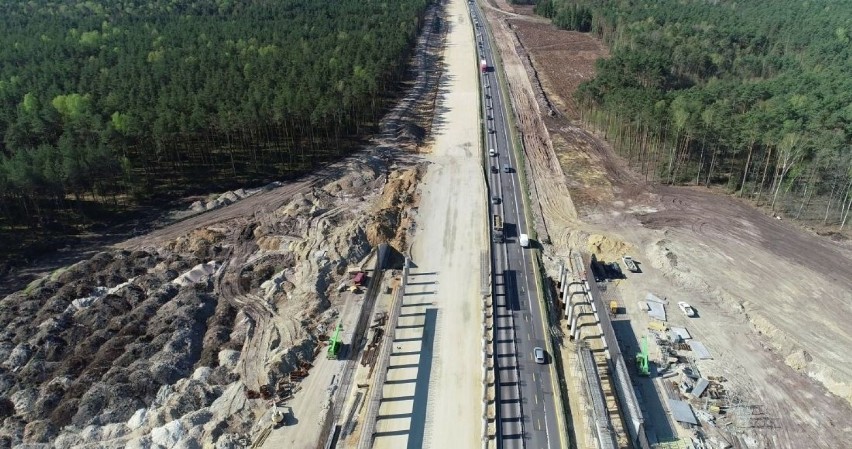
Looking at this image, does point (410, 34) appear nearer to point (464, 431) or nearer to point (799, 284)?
point (799, 284)

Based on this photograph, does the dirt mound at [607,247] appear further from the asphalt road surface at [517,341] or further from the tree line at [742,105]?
the tree line at [742,105]

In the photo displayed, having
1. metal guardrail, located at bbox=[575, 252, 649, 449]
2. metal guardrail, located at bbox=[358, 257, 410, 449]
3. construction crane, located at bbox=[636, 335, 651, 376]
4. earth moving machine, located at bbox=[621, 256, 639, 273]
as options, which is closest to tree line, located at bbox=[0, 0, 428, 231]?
metal guardrail, located at bbox=[358, 257, 410, 449]

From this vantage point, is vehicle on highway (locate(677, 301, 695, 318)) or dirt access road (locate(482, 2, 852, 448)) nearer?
dirt access road (locate(482, 2, 852, 448))

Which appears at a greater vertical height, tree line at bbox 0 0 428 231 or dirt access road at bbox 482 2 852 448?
tree line at bbox 0 0 428 231

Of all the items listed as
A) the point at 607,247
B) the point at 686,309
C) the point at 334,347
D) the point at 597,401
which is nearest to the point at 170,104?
the point at 334,347

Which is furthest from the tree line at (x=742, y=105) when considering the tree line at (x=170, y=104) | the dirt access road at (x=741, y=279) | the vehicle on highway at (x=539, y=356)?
the tree line at (x=170, y=104)

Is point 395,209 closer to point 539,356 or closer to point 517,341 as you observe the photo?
point 517,341

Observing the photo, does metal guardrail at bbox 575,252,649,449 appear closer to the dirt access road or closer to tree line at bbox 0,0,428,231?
the dirt access road
